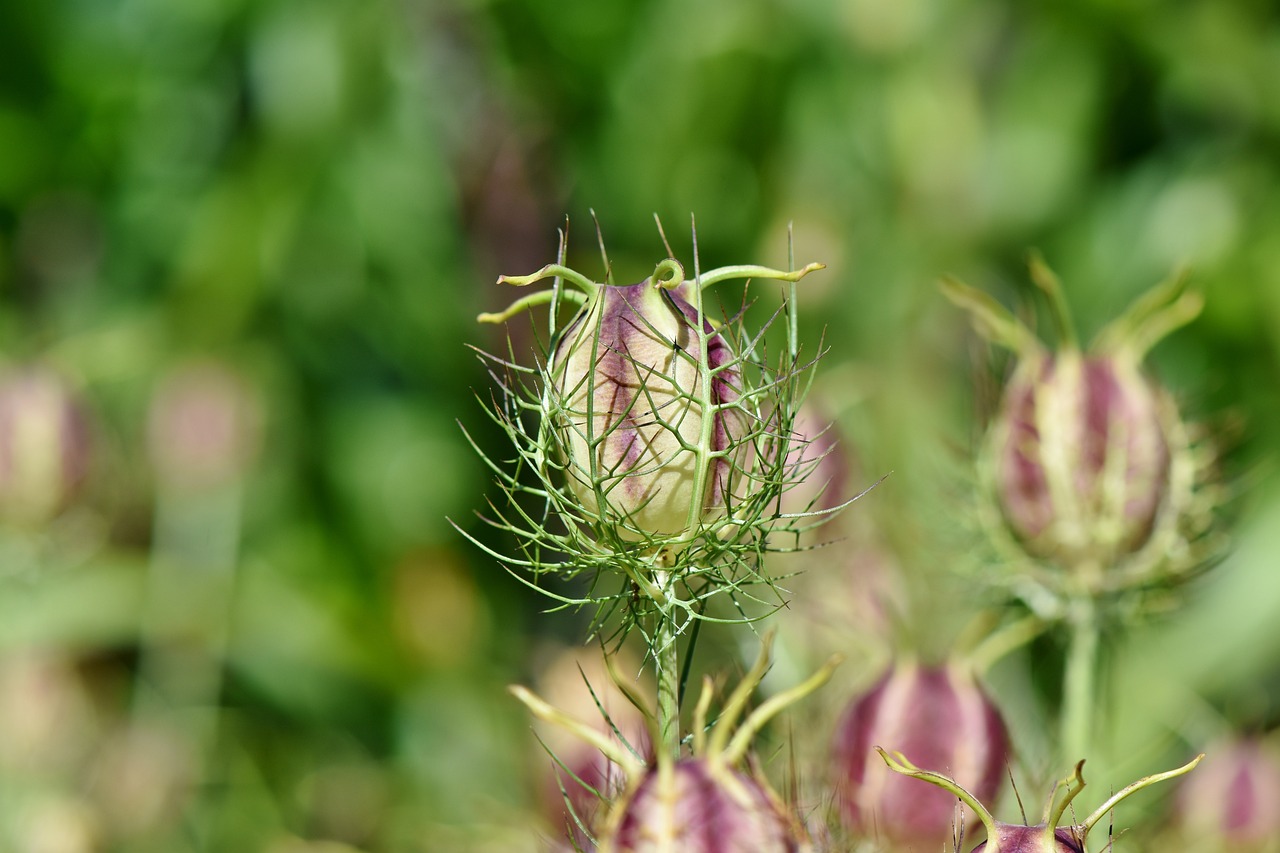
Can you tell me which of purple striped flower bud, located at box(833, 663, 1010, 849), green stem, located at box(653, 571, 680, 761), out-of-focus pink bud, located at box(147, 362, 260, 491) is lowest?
purple striped flower bud, located at box(833, 663, 1010, 849)

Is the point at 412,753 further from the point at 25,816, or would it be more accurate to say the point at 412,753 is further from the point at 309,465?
the point at 25,816

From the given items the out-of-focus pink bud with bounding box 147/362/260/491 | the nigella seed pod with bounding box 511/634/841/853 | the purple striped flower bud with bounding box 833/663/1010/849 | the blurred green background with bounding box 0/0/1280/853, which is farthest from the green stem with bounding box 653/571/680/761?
the out-of-focus pink bud with bounding box 147/362/260/491

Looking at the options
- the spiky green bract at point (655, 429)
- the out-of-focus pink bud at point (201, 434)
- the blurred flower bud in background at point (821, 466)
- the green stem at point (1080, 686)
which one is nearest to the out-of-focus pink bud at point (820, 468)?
the blurred flower bud in background at point (821, 466)

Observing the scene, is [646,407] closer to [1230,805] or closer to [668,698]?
[668,698]

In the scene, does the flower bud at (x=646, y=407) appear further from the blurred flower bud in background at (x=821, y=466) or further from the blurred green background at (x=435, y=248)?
the blurred green background at (x=435, y=248)

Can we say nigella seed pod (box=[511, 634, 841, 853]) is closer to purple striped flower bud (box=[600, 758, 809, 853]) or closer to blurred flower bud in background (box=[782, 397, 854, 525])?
purple striped flower bud (box=[600, 758, 809, 853])

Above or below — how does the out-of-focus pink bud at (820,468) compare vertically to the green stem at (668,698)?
above

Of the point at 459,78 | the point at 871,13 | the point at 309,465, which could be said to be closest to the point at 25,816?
the point at 309,465

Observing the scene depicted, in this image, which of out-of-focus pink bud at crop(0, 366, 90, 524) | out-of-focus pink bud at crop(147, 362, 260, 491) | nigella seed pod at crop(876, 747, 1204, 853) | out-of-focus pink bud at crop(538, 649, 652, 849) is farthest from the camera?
out-of-focus pink bud at crop(147, 362, 260, 491)
